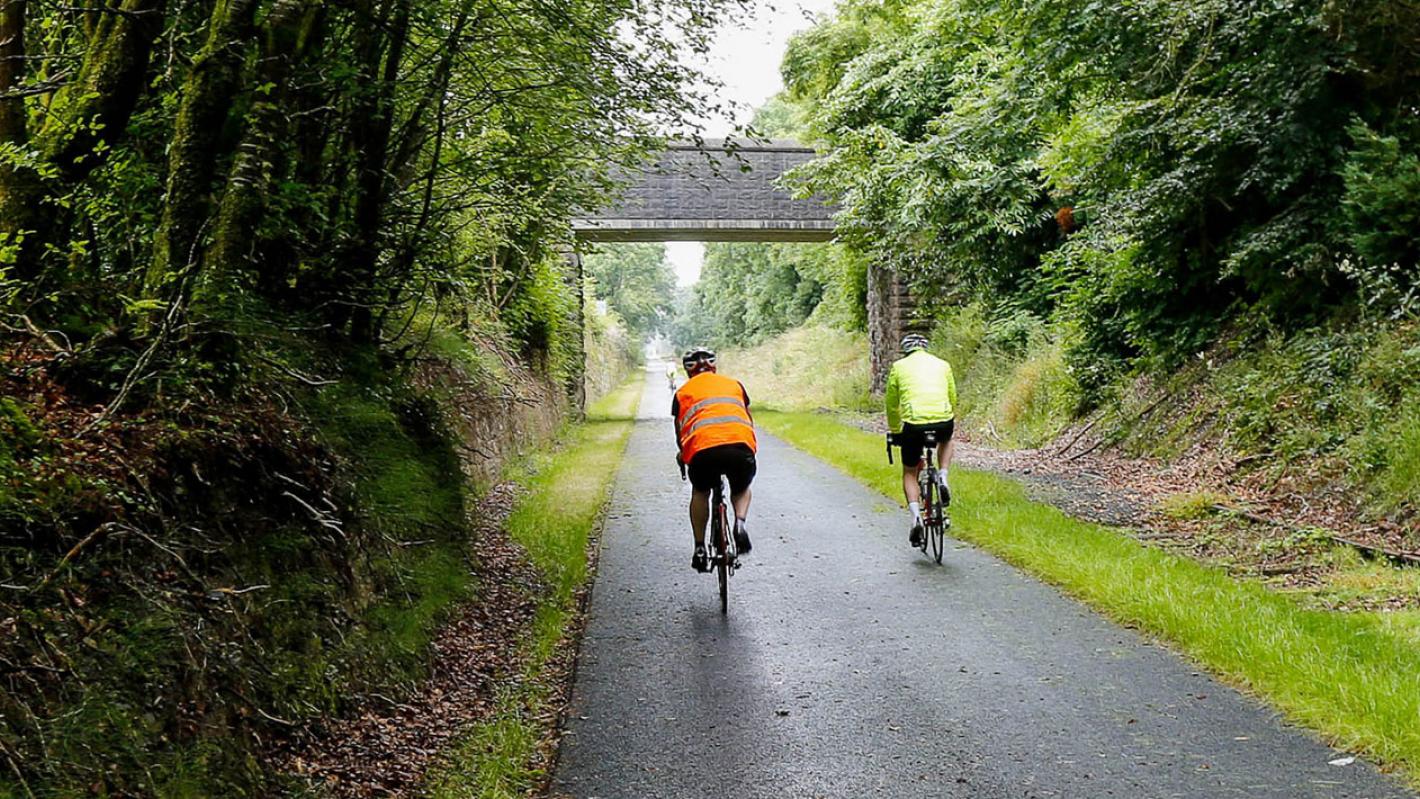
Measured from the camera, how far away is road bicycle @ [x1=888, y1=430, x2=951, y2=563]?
9.36 metres

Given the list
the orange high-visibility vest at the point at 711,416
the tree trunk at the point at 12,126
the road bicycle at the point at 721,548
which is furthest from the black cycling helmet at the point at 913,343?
the tree trunk at the point at 12,126

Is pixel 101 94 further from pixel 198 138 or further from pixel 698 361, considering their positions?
pixel 698 361

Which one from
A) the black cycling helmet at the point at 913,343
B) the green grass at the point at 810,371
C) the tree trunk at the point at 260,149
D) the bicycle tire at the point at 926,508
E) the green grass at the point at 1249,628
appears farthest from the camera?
the green grass at the point at 810,371

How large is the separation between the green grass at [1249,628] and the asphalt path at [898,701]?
0.58ft

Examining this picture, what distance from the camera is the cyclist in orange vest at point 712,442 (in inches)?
325

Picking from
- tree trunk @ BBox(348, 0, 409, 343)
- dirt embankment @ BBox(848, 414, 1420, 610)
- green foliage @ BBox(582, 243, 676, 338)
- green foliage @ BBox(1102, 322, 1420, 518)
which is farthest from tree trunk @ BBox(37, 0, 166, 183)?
green foliage @ BBox(582, 243, 676, 338)

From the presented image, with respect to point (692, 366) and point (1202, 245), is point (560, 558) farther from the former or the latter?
point (1202, 245)

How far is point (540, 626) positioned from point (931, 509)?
3656mm

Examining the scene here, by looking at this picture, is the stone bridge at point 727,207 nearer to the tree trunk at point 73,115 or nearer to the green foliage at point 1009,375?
the green foliage at point 1009,375

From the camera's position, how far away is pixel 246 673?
4.32 m

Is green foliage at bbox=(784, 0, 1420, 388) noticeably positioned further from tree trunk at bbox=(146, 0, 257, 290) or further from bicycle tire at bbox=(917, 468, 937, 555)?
tree trunk at bbox=(146, 0, 257, 290)

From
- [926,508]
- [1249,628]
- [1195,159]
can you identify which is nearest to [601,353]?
[1195,159]

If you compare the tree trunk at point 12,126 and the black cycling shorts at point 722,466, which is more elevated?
the tree trunk at point 12,126

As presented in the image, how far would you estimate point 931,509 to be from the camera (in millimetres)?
9531
